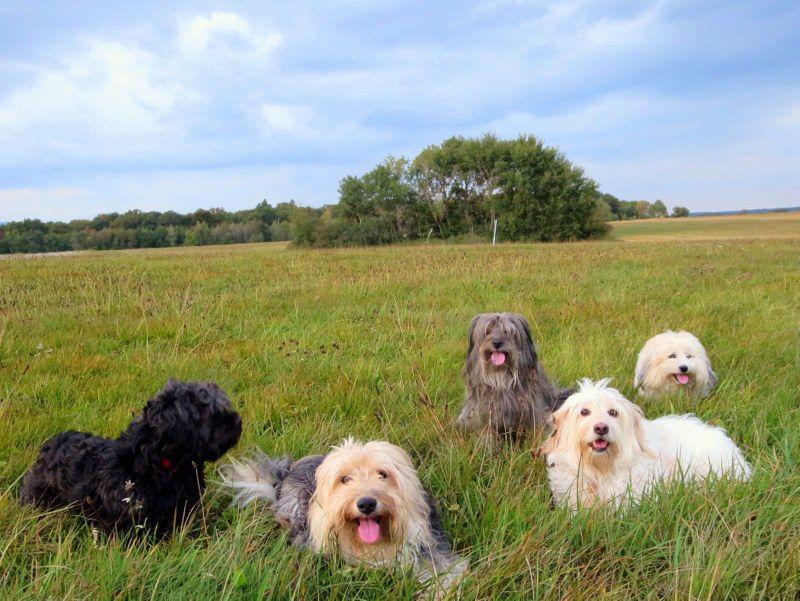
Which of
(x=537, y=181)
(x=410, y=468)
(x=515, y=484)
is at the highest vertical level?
(x=537, y=181)

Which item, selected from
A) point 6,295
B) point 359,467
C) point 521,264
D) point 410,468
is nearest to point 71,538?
point 359,467

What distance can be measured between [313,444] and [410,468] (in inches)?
53.3

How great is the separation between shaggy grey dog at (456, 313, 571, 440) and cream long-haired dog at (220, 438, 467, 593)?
156cm

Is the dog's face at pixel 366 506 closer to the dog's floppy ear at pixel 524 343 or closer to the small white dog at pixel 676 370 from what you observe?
the dog's floppy ear at pixel 524 343

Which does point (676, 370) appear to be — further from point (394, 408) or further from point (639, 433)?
point (394, 408)

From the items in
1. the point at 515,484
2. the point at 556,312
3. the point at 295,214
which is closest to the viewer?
the point at 515,484

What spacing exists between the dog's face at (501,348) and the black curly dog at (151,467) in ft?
7.09

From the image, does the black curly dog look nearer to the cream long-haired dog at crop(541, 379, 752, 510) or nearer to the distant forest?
the cream long-haired dog at crop(541, 379, 752, 510)

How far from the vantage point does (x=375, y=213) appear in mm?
47969

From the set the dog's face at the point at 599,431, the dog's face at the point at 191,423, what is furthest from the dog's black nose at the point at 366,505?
the dog's face at the point at 599,431

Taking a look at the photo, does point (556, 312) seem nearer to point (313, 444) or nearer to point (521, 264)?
point (313, 444)

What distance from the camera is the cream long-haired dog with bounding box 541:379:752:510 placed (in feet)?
10.6

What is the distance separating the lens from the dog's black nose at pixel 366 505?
2566 mm

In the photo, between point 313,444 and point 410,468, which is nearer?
point 410,468
